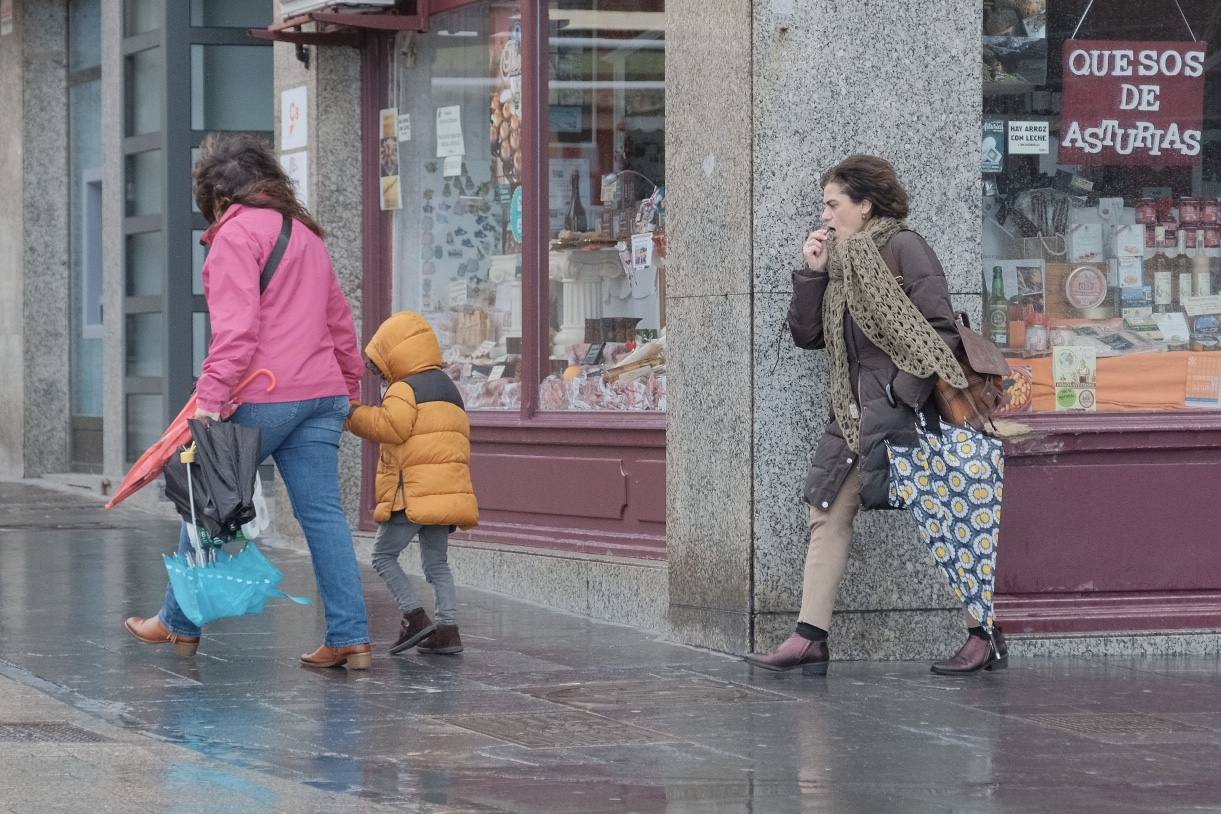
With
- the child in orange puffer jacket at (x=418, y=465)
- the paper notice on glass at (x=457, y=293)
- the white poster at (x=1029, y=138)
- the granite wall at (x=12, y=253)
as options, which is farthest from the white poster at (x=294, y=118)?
the granite wall at (x=12, y=253)

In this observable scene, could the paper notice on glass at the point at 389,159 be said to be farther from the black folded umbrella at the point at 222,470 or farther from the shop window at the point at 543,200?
the black folded umbrella at the point at 222,470

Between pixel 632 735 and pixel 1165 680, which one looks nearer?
pixel 632 735

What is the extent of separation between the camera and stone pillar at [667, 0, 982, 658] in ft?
24.4

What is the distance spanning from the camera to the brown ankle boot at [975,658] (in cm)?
725

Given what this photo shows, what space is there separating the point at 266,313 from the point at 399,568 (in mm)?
1164

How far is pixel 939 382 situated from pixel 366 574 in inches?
160

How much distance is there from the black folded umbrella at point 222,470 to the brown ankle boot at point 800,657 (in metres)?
1.90

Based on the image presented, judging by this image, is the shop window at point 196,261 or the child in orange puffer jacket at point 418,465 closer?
the child in orange puffer jacket at point 418,465

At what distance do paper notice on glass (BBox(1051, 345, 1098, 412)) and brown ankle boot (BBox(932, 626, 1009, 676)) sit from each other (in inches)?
48.4

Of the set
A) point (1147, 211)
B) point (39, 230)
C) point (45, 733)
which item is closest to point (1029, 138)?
point (1147, 211)

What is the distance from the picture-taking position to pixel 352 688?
6.85 meters

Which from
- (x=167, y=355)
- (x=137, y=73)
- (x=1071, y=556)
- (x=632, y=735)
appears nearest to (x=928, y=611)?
(x=1071, y=556)

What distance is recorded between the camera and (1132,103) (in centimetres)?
827

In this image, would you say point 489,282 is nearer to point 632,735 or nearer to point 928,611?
point 928,611
